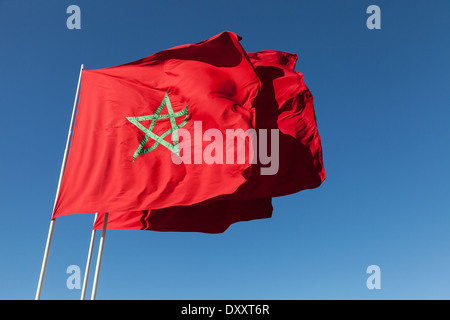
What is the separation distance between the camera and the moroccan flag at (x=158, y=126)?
13.0 metres

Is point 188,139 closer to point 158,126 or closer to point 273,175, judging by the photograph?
point 158,126

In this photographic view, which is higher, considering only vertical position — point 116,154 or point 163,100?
point 163,100

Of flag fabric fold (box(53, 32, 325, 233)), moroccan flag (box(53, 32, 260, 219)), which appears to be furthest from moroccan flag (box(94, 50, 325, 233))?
moroccan flag (box(53, 32, 260, 219))

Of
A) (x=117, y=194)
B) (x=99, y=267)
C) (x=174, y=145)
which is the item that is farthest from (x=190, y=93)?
(x=99, y=267)

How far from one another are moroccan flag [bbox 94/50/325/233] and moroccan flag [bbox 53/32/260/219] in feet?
6.72

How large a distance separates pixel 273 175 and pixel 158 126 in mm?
4467

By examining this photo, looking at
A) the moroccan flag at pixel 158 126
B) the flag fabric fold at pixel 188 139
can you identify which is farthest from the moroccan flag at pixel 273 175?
the moroccan flag at pixel 158 126

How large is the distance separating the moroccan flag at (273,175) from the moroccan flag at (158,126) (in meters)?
2.05

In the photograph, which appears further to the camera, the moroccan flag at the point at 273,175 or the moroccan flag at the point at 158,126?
the moroccan flag at the point at 273,175

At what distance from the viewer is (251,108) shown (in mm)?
14422

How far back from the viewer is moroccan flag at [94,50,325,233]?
15.7 meters

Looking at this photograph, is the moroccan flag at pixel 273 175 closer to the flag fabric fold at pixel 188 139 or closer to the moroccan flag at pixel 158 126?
the flag fabric fold at pixel 188 139
